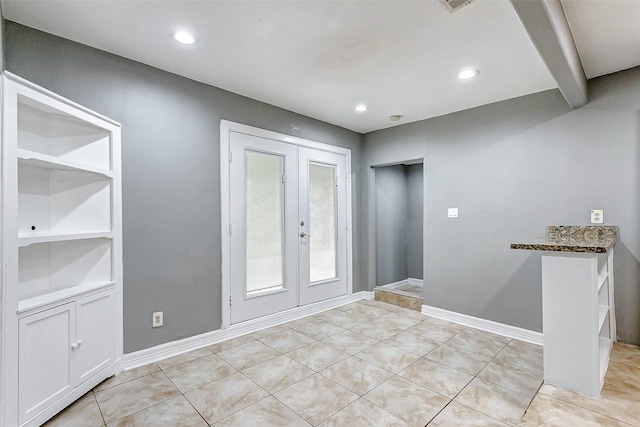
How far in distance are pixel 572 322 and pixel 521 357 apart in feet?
3.30

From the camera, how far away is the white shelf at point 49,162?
1731mm

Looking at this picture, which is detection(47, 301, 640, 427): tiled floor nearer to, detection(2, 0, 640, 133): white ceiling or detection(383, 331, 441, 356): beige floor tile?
detection(383, 331, 441, 356): beige floor tile

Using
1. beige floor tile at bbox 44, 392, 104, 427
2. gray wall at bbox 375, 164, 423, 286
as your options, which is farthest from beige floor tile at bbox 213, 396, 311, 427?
gray wall at bbox 375, 164, 423, 286

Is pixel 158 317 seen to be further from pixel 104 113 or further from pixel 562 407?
pixel 562 407

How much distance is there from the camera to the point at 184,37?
2.14m

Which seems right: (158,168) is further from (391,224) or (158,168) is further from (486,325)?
(486,325)

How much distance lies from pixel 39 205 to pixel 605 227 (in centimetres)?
435

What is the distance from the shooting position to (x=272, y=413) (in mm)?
1911

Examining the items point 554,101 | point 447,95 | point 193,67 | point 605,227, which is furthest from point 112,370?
point 554,101

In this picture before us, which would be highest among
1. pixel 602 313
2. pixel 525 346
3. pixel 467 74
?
pixel 467 74

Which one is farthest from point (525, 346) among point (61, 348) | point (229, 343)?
point (61, 348)

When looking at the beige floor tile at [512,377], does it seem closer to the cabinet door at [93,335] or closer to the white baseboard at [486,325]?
the white baseboard at [486,325]

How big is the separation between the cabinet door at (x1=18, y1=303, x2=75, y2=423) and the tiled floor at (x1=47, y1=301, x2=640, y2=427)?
0.18 m

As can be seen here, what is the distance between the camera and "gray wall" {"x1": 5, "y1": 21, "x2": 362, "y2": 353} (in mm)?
2199
